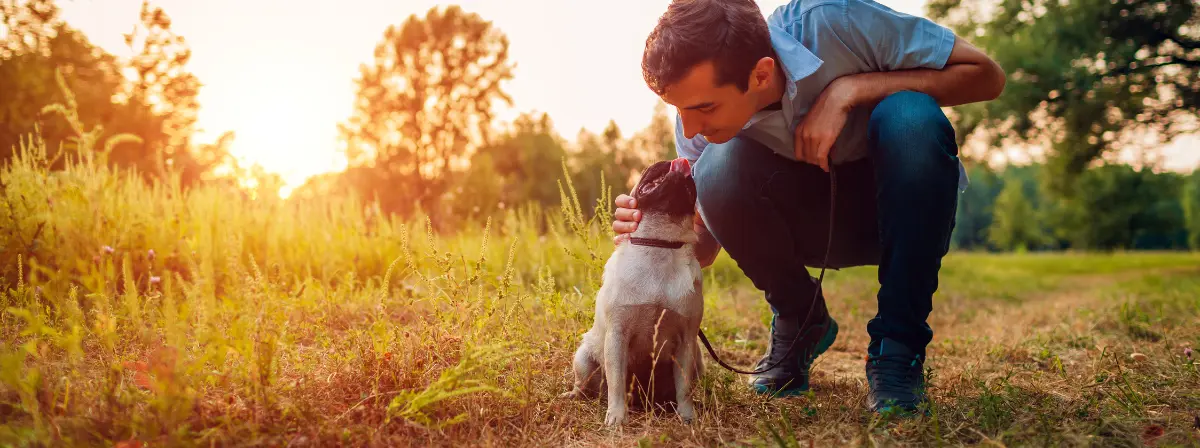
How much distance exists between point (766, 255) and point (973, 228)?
267 ft

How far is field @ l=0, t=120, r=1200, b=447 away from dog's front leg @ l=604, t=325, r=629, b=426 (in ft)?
0.24

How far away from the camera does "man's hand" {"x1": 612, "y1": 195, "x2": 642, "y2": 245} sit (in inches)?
90.2

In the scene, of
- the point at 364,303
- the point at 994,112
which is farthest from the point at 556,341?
the point at 994,112

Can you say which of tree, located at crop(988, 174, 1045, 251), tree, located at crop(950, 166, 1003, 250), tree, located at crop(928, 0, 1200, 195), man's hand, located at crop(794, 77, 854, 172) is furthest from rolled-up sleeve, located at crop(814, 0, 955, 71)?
tree, located at crop(950, 166, 1003, 250)

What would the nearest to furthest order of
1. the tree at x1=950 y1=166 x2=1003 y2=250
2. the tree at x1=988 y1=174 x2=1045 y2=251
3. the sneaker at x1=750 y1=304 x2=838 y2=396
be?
the sneaker at x1=750 y1=304 x2=838 y2=396
the tree at x1=988 y1=174 x2=1045 y2=251
the tree at x1=950 y1=166 x2=1003 y2=250

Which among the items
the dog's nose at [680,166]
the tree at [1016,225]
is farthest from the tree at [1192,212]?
the dog's nose at [680,166]

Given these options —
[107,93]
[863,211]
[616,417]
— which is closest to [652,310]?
[616,417]

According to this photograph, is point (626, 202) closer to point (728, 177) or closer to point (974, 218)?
point (728, 177)

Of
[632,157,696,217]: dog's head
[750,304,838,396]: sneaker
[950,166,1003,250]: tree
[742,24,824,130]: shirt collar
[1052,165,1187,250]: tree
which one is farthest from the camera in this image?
[950,166,1003,250]: tree

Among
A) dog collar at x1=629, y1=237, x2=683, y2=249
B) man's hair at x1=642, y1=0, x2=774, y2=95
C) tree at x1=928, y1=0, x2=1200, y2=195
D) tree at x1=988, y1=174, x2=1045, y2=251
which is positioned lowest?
tree at x1=988, y1=174, x2=1045, y2=251

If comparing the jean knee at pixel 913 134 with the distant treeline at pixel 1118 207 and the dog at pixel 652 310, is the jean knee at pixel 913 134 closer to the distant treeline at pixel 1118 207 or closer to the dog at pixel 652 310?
the dog at pixel 652 310

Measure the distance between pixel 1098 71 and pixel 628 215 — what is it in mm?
13678

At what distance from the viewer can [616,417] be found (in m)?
2.10

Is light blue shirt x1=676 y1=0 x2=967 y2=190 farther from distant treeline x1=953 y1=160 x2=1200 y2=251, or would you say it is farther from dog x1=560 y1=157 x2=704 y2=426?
distant treeline x1=953 y1=160 x2=1200 y2=251
